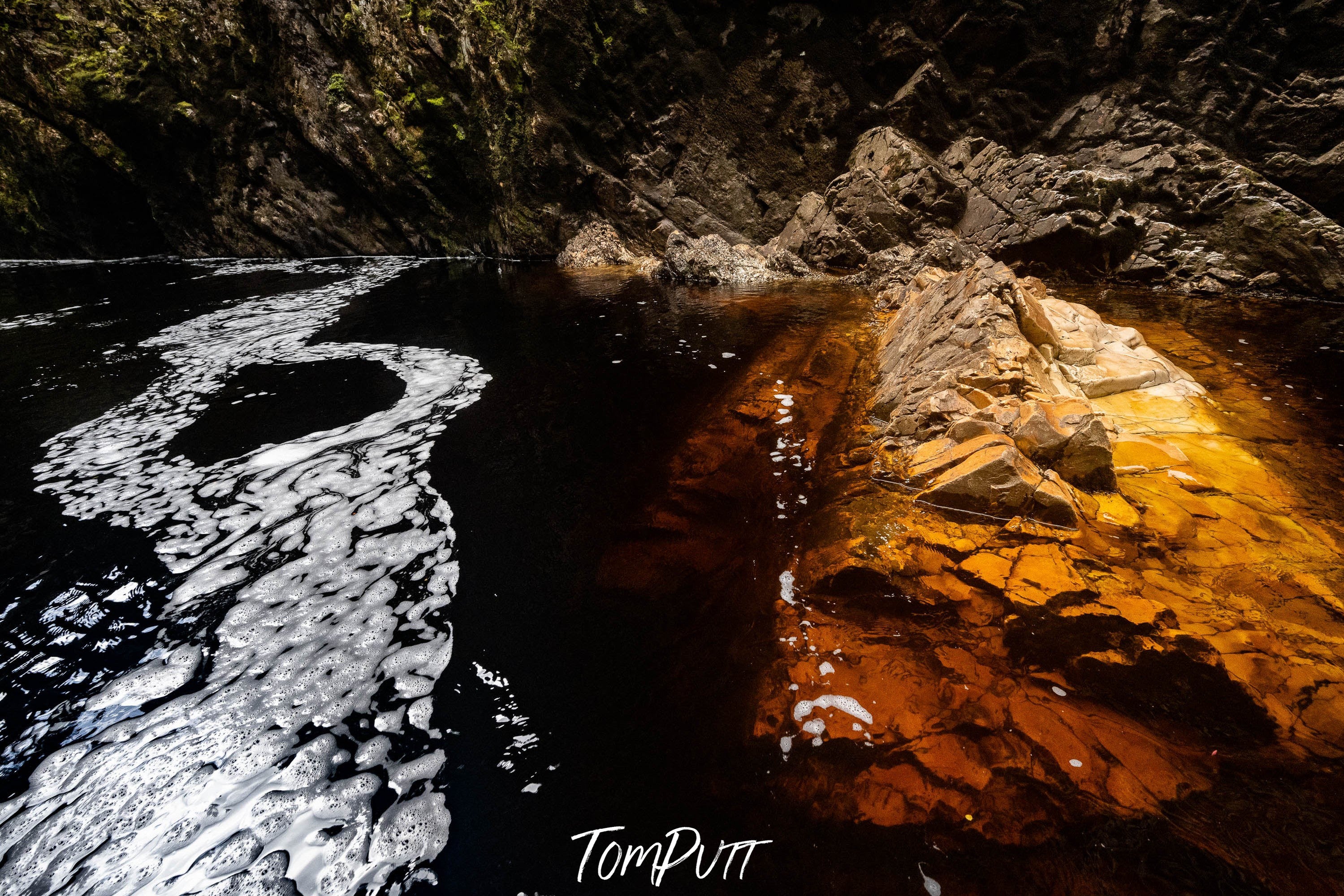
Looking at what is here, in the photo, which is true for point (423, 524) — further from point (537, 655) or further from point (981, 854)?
point (981, 854)

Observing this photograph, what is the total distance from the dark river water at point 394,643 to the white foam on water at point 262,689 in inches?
0.6

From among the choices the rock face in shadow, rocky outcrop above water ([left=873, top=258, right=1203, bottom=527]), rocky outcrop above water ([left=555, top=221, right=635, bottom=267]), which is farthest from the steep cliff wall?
rocky outcrop above water ([left=873, top=258, right=1203, bottom=527])

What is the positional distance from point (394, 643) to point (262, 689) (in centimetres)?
70

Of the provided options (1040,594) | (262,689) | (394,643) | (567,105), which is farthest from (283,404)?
(567,105)

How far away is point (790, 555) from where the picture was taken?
3904 millimetres

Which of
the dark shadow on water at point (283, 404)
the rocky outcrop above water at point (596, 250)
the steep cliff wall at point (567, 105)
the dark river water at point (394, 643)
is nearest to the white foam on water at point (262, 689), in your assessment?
the dark river water at point (394, 643)

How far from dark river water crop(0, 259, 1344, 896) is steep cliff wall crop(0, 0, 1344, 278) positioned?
12.3 metres

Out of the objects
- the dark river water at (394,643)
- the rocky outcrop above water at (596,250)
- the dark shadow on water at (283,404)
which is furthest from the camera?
the rocky outcrop above water at (596,250)

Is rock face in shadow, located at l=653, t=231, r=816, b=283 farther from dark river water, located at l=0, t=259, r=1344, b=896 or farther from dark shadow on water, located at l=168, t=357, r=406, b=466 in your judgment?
dark shadow on water, located at l=168, t=357, r=406, b=466

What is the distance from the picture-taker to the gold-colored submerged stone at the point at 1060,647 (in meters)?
2.43

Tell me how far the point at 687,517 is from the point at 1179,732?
311cm

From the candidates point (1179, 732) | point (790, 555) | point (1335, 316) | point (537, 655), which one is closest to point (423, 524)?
point (537, 655)

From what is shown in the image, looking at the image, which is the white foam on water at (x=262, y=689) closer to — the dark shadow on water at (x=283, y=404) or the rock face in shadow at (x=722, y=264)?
the dark shadow on water at (x=283, y=404)

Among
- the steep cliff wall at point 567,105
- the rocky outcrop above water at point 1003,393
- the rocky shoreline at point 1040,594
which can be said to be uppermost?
the steep cliff wall at point 567,105
